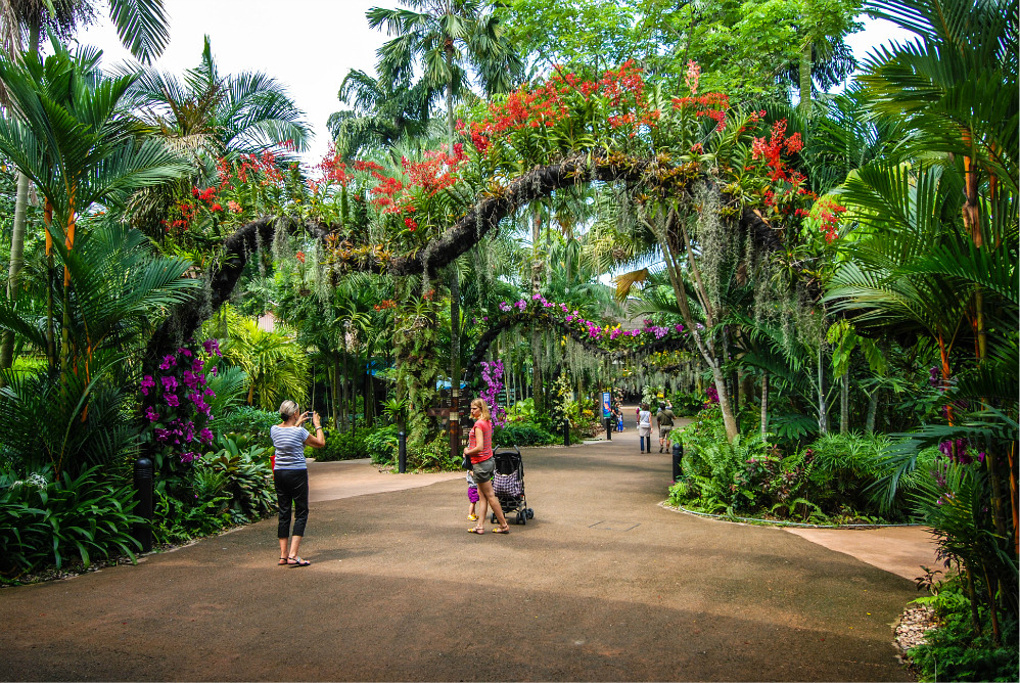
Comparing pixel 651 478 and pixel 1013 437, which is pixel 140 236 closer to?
pixel 1013 437

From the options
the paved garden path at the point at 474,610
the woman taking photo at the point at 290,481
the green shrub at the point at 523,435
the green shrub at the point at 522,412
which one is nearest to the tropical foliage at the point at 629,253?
the paved garden path at the point at 474,610

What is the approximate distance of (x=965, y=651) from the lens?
3.70 metres

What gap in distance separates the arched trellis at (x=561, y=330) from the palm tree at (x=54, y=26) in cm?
989

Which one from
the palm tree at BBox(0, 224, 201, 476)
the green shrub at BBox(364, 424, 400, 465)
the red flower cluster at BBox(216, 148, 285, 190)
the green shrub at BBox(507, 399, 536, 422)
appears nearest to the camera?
the palm tree at BBox(0, 224, 201, 476)

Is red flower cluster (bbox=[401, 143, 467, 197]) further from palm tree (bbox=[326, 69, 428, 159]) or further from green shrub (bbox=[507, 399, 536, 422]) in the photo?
palm tree (bbox=[326, 69, 428, 159])

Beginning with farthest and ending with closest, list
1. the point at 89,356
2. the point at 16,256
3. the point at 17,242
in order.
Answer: the point at 17,242 → the point at 16,256 → the point at 89,356

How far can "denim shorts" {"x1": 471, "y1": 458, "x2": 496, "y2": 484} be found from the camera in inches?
298

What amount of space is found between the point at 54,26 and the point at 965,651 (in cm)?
1427

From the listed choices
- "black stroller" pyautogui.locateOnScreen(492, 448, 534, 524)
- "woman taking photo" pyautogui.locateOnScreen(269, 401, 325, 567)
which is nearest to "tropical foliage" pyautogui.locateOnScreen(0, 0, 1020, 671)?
"woman taking photo" pyautogui.locateOnScreen(269, 401, 325, 567)

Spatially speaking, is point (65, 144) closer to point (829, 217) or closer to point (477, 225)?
point (477, 225)

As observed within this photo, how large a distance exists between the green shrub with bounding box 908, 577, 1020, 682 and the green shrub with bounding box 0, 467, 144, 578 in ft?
22.4

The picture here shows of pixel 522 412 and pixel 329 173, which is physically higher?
pixel 329 173

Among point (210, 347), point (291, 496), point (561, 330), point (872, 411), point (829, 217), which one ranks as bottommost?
point (291, 496)

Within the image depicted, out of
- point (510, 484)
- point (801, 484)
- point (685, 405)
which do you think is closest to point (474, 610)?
point (510, 484)
